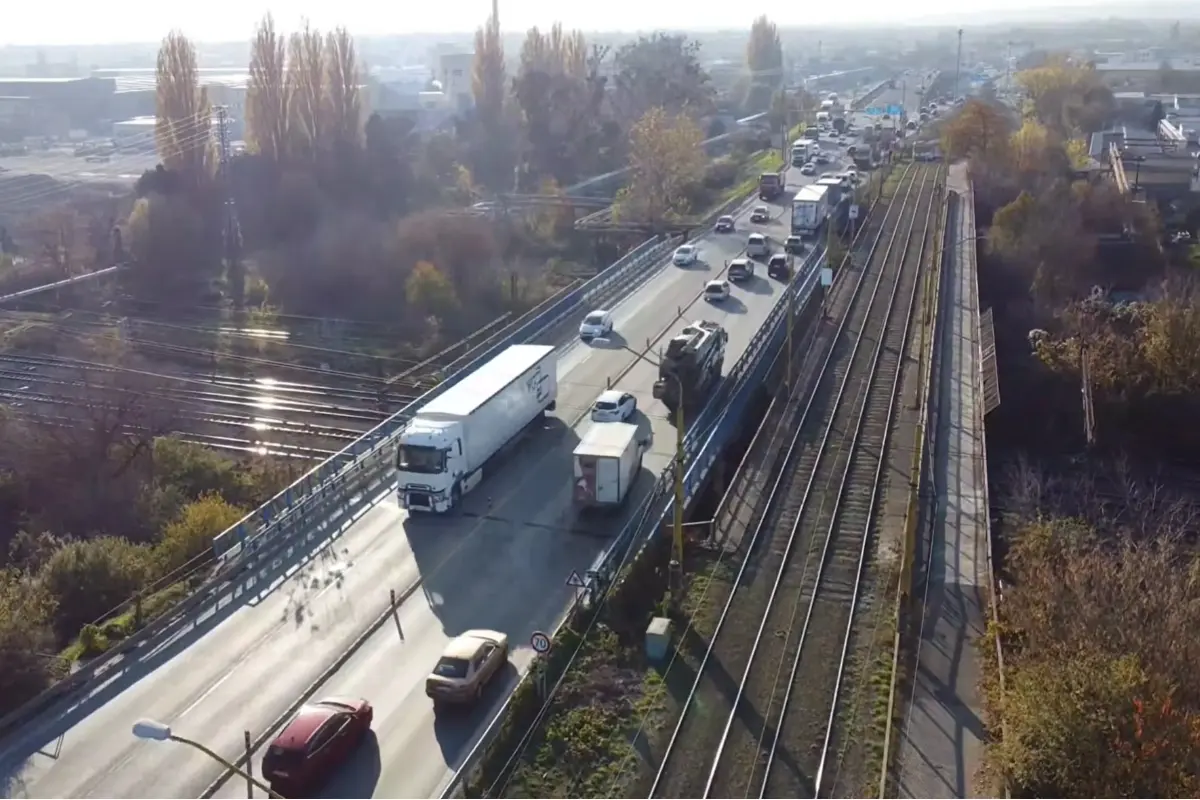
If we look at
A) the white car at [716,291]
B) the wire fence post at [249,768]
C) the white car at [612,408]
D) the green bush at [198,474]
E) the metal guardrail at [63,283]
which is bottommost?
the green bush at [198,474]

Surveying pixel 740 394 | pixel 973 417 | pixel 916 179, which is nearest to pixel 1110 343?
pixel 973 417

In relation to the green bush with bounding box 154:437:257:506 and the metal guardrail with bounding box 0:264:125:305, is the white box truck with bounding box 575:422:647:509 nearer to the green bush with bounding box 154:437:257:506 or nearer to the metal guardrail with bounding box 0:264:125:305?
the green bush with bounding box 154:437:257:506

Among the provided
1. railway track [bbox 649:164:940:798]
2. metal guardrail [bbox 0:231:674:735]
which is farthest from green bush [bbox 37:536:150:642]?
railway track [bbox 649:164:940:798]

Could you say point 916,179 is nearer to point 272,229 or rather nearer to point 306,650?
point 272,229

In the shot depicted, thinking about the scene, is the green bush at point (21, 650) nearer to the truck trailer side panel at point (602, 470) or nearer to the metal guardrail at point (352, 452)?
the metal guardrail at point (352, 452)

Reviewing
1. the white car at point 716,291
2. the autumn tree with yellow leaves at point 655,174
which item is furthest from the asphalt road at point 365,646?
the autumn tree with yellow leaves at point 655,174

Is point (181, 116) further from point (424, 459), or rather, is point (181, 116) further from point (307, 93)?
point (424, 459)
